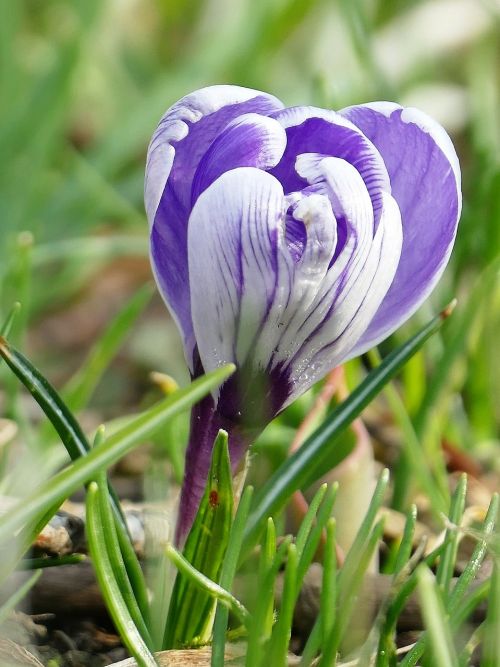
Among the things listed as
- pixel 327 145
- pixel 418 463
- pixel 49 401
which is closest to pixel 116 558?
pixel 49 401

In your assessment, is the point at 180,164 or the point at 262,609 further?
the point at 180,164

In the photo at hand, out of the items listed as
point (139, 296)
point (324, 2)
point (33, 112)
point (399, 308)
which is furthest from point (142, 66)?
point (399, 308)

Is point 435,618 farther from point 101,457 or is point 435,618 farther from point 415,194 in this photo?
point 415,194

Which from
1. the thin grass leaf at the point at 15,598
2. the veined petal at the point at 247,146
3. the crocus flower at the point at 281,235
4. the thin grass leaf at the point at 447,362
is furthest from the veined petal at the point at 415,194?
the thin grass leaf at the point at 447,362

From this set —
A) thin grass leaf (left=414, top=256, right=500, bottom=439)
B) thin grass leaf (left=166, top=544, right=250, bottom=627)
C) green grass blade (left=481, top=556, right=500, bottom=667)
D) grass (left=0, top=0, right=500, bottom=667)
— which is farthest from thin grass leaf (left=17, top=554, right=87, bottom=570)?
thin grass leaf (left=414, top=256, right=500, bottom=439)

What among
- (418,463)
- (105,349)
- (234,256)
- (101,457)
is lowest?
(418,463)

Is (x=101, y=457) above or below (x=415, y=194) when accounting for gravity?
below

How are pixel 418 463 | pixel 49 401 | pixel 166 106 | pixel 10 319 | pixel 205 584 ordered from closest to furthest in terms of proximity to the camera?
pixel 205 584, pixel 49 401, pixel 10 319, pixel 418 463, pixel 166 106
